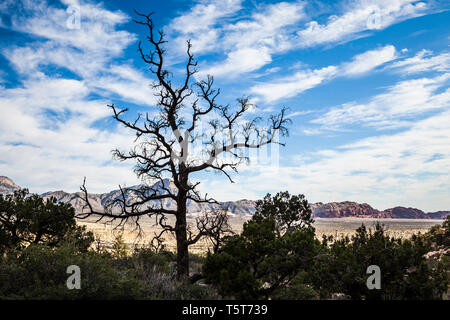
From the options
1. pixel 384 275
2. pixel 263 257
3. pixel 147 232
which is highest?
pixel 263 257

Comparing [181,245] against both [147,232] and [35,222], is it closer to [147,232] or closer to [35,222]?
[35,222]

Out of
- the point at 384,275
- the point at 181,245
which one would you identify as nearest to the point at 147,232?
the point at 181,245

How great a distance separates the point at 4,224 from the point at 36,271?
728 centimetres

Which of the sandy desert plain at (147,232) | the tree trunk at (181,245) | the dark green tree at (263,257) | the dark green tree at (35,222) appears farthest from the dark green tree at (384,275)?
the dark green tree at (35,222)

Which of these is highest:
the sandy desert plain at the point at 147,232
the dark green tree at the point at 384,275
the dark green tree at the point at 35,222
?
the dark green tree at the point at 35,222

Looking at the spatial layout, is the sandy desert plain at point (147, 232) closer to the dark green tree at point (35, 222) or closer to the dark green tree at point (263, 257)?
the dark green tree at point (35, 222)

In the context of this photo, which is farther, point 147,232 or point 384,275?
point 147,232

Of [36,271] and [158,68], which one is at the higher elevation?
[158,68]

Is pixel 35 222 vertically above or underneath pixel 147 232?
above

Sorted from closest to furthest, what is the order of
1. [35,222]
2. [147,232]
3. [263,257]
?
[263,257], [35,222], [147,232]

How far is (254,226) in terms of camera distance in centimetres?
871
